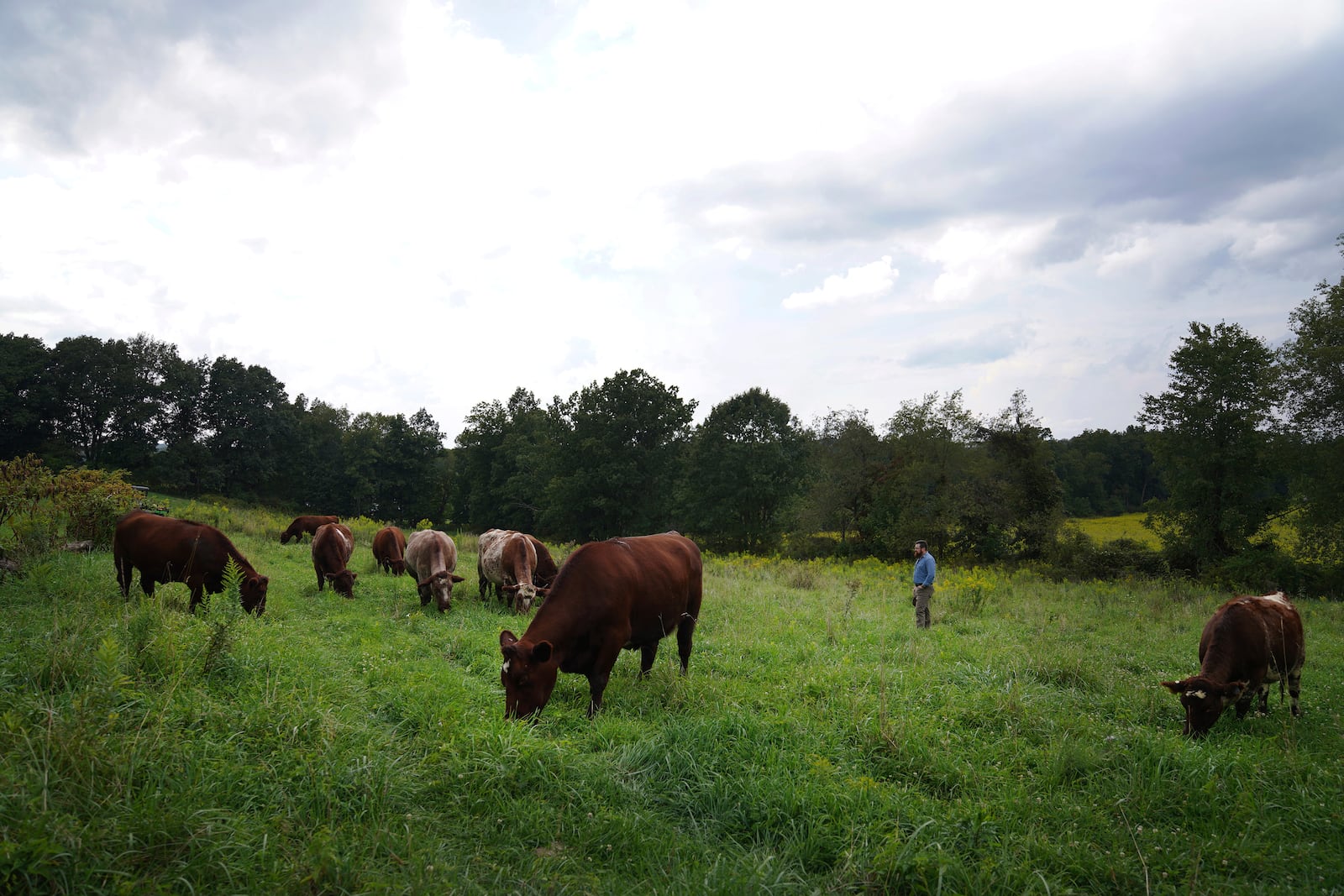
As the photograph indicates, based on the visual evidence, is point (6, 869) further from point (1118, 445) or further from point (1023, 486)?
point (1118, 445)

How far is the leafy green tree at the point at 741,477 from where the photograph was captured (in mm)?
40969

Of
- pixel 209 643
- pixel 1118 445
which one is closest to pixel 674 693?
pixel 209 643

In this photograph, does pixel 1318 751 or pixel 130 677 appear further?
pixel 1318 751

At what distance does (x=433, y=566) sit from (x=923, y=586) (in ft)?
33.1

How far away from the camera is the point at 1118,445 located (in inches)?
2291

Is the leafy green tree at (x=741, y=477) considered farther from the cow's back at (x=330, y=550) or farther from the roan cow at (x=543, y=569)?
the cow's back at (x=330, y=550)

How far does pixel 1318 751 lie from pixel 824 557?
28.3 meters

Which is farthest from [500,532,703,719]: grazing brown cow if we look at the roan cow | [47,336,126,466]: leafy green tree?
[47,336,126,466]: leafy green tree

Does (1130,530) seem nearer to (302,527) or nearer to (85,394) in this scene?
(302,527)

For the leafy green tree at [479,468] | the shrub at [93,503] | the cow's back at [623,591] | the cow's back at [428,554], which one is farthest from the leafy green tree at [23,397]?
the cow's back at [623,591]

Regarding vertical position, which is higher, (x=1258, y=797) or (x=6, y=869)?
(x=6, y=869)

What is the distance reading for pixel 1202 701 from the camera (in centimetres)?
643

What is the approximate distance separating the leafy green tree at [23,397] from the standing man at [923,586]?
59029 millimetres

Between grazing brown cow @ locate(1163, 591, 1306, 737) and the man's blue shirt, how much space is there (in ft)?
15.5
